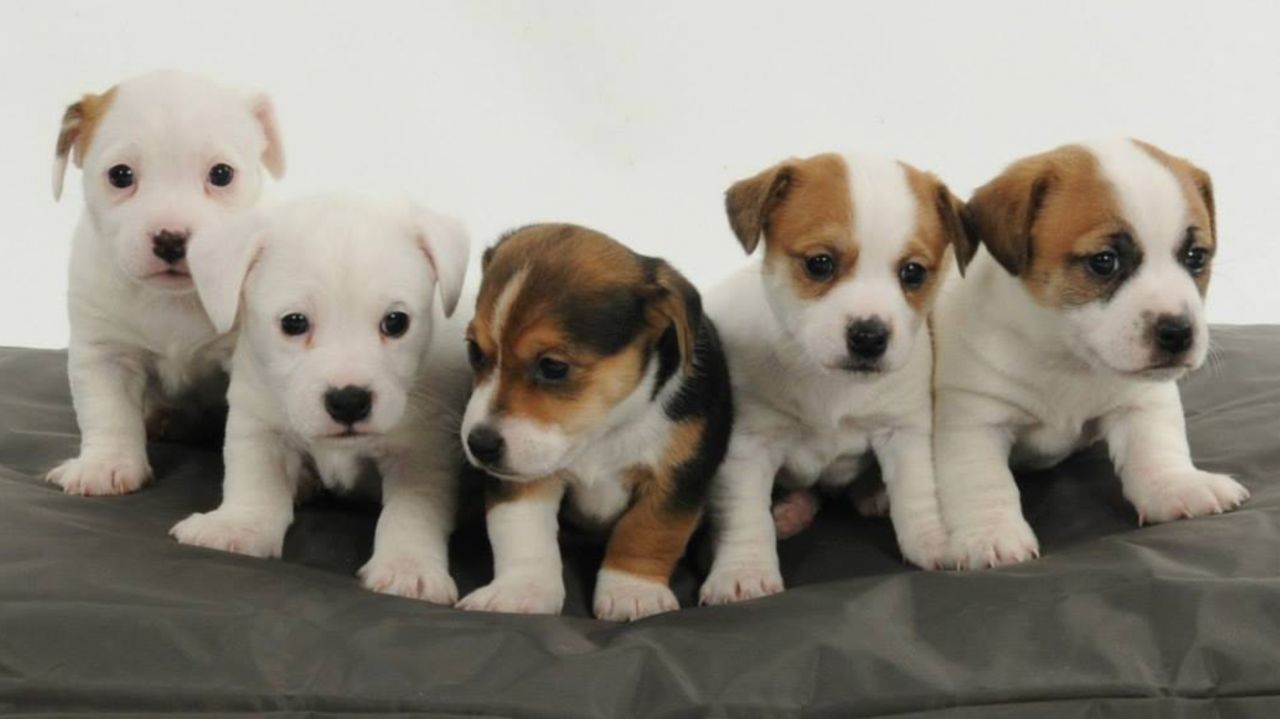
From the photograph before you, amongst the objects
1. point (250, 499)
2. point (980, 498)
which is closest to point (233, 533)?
point (250, 499)

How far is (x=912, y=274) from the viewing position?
353 cm

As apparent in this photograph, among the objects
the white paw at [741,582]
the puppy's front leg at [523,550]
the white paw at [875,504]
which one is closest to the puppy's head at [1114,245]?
the white paw at [875,504]

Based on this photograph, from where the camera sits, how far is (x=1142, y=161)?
139 inches

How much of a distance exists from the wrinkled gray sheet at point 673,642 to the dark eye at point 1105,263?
0.58 meters

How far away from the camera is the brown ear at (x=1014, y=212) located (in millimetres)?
3572

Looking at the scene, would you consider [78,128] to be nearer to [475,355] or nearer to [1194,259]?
[475,355]

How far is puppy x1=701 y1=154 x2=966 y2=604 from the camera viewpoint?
3.44 metres

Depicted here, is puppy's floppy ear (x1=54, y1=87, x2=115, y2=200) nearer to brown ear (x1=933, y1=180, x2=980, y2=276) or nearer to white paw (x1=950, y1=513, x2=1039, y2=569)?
brown ear (x1=933, y1=180, x2=980, y2=276)

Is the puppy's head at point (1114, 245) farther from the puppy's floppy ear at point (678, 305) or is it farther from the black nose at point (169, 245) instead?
the black nose at point (169, 245)

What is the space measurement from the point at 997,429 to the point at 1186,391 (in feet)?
3.40

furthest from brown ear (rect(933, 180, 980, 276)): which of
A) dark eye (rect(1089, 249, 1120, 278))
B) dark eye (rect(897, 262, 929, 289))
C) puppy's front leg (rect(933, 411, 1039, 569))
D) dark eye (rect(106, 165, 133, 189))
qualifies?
dark eye (rect(106, 165, 133, 189))

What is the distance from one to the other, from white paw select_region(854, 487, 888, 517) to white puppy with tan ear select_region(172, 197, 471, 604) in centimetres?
105

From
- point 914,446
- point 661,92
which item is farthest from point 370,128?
point 914,446

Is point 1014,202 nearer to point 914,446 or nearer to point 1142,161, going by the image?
point 1142,161
